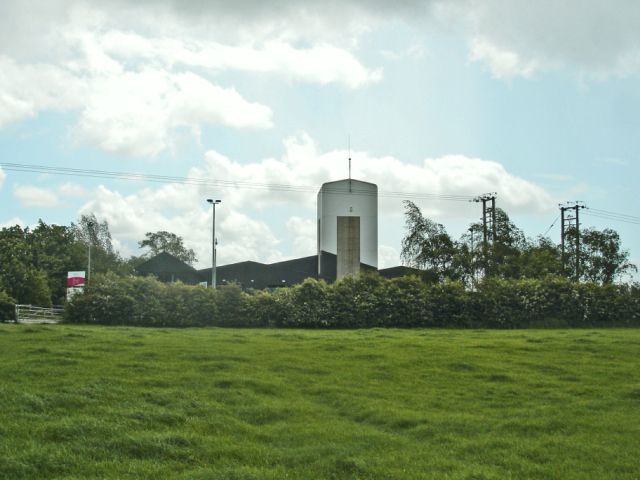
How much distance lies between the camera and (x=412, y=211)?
5159 centimetres

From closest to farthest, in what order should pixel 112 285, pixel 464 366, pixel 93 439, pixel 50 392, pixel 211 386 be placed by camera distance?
pixel 93 439
pixel 50 392
pixel 211 386
pixel 464 366
pixel 112 285

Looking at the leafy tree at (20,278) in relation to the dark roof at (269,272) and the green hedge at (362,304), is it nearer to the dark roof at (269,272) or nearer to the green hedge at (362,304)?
the dark roof at (269,272)

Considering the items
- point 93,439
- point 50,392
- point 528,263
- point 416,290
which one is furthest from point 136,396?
point 528,263

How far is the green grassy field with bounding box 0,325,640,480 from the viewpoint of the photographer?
27.6 ft

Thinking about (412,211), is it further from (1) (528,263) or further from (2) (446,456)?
(2) (446,456)

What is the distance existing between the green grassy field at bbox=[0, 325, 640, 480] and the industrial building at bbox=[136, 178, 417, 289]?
84.8ft

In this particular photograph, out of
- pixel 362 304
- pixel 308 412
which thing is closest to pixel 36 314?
pixel 362 304

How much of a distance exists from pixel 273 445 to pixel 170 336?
40.0ft

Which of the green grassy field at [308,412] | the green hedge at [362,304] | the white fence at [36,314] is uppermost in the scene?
the green hedge at [362,304]

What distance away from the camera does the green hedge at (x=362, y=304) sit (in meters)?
30.0

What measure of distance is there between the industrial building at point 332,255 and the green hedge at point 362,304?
9.84 m

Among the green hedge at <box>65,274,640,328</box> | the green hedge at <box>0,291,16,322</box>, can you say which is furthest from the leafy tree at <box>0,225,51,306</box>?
the green hedge at <box>65,274,640,328</box>

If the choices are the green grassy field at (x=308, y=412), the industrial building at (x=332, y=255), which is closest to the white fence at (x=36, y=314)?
the industrial building at (x=332, y=255)

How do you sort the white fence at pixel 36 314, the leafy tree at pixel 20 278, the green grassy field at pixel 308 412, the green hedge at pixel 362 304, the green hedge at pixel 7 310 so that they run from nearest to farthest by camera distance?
1. the green grassy field at pixel 308 412
2. the green hedge at pixel 362 304
3. the green hedge at pixel 7 310
4. the white fence at pixel 36 314
5. the leafy tree at pixel 20 278
